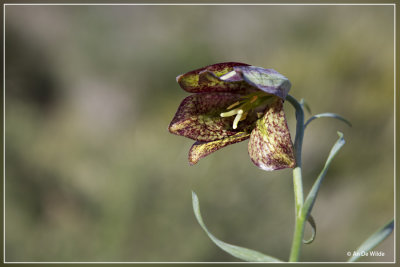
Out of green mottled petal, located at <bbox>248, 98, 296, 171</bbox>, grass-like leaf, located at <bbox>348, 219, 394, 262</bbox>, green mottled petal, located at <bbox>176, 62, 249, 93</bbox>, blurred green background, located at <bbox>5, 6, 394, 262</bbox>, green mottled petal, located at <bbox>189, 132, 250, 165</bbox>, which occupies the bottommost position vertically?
blurred green background, located at <bbox>5, 6, 394, 262</bbox>

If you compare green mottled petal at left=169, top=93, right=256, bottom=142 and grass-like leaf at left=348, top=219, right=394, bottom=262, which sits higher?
green mottled petal at left=169, top=93, right=256, bottom=142

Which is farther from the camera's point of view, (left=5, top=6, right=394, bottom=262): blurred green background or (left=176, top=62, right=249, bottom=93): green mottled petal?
(left=5, top=6, right=394, bottom=262): blurred green background

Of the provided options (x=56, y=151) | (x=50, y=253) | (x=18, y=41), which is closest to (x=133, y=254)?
(x=50, y=253)

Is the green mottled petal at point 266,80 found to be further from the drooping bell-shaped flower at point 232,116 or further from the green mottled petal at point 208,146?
the green mottled petal at point 208,146

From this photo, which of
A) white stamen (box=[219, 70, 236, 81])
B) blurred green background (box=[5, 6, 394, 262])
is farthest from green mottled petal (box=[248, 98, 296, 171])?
blurred green background (box=[5, 6, 394, 262])

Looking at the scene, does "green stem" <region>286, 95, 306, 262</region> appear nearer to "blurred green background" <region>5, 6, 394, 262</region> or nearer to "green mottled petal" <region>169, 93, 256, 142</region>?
"green mottled petal" <region>169, 93, 256, 142</region>

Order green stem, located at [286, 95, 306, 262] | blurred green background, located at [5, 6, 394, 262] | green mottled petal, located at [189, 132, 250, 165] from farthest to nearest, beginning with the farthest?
1. blurred green background, located at [5, 6, 394, 262]
2. green mottled petal, located at [189, 132, 250, 165]
3. green stem, located at [286, 95, 306, 262]

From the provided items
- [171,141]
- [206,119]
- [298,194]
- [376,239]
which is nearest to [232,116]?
[206,119]

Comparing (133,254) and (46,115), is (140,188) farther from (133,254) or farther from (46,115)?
(46,115)

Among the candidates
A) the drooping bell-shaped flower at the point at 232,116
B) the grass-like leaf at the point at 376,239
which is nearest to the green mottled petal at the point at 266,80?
the drooping bell-shaped flower at the point at 232,116
